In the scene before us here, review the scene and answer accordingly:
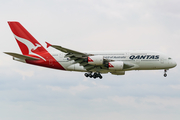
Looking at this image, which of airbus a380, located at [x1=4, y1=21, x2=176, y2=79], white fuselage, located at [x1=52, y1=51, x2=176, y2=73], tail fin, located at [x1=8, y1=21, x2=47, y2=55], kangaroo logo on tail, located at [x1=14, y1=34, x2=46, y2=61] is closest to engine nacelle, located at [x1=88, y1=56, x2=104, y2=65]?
airbus a380, located at [x1=4, y1=21, x2=176, y2=79]

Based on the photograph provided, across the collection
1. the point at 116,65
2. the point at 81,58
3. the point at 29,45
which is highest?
the point at 29,45

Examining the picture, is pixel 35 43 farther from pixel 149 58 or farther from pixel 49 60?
pixel 149 58

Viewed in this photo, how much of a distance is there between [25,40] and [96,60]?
13.8 m

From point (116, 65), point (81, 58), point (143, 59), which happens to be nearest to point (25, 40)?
point (81, 58)

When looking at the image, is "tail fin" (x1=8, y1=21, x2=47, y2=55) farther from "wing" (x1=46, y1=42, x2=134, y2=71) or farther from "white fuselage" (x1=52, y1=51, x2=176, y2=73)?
"white fuselage" (x1=52, y1=51, x2=176, y2=73)

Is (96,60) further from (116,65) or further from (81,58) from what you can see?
(116,65)

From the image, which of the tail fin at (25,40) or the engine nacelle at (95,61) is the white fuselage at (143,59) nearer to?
the engine nacelle at (95,61)

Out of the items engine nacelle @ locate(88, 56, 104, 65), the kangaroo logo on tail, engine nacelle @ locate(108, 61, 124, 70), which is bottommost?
engine nacelle @ locate(108, 61, 124, 70)

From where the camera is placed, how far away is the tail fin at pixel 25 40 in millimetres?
52688

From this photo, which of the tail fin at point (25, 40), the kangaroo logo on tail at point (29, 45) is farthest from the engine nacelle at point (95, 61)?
the kangaroo logo on tail at point (29, 45)

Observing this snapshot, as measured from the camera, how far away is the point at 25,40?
53.3m

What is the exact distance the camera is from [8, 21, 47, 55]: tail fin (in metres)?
52.7

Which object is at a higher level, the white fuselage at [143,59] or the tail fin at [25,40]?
the tail fin at [25,40]

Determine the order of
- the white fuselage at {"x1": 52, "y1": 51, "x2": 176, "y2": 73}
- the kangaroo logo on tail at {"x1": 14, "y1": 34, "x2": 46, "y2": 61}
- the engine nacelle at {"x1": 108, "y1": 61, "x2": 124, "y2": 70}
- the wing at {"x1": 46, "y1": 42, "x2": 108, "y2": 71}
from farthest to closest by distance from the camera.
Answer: the kangaroo logo on tail at {"x1": 14, "y1": 34, "x2": 46, "y2": 61} → the white fuselage at {"x1": 52, "y1": 51, "x2": 176, "y2": 73} → the engine nacelle at {"x1": 108, "y1": 61, "x2": 124, "y2": 70} → the wing at {"x1": 46, "y1": 42, "x2": 108, "y2": 71}
